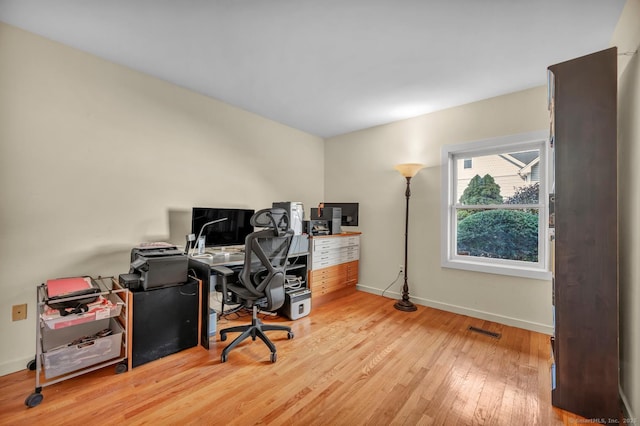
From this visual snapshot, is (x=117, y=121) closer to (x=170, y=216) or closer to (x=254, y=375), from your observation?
(x=170, y=216)

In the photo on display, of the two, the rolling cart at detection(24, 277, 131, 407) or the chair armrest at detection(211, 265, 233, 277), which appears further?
the chair armrest at detection(211, 265, 233, 277)

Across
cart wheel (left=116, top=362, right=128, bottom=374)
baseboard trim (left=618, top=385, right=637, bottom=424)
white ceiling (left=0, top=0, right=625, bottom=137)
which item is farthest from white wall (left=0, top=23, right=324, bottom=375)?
baseboard trim (left=618, top=385, right=637, bottom=424)

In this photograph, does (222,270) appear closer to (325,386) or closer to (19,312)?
(325,386)

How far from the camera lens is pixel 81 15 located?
5.91 ft

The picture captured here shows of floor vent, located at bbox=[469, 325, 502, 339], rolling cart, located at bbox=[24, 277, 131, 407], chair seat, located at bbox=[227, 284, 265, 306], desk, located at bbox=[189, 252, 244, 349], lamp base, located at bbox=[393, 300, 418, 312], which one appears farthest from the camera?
lamp base, located at bbox=[393, 300, 418, 312]

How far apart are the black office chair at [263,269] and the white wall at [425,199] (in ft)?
6.56

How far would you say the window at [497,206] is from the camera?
279 centimetres

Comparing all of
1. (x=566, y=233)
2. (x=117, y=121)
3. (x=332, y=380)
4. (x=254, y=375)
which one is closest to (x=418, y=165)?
(x=566, y=233)

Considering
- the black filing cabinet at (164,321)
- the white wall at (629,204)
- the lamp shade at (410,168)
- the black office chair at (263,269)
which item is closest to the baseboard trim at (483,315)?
the white wall at (629,204)

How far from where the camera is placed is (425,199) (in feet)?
11.3

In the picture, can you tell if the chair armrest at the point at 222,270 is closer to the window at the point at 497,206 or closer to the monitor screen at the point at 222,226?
the monitor screen at the point at 222,226

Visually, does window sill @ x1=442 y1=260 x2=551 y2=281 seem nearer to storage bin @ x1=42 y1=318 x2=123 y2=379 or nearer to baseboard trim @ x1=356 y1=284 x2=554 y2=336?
baseboard trim @ x1=356 y1=284 x2=554 y2=336

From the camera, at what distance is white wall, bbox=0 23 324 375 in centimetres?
192

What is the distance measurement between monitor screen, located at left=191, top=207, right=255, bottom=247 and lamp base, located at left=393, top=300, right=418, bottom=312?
6.89 feet
